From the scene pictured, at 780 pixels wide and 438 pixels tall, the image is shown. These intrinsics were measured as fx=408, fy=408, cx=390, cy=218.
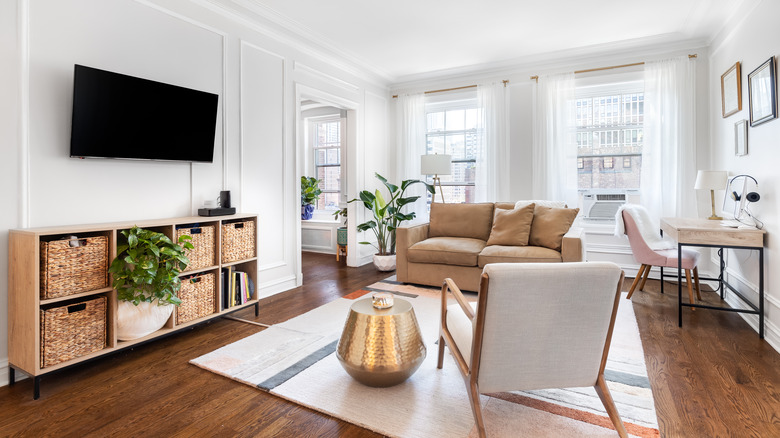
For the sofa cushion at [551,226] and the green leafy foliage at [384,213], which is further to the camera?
the green leafy foliage at [384,213]

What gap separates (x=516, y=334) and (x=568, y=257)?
7.53ft

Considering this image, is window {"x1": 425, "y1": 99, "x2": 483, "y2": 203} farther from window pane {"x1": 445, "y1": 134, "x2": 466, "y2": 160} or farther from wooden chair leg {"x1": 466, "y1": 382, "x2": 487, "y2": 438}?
wooden chair leg {"x1": 466, "y1": 382, "x2": 487, "y2": 438}

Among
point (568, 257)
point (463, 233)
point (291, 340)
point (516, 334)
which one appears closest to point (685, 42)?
point (568, 257)

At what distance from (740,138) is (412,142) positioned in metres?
3.59

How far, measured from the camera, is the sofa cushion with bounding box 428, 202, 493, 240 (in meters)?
4.47

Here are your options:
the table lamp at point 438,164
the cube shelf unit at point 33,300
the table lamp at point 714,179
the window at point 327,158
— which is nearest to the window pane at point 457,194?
the table lamp at point 438,164

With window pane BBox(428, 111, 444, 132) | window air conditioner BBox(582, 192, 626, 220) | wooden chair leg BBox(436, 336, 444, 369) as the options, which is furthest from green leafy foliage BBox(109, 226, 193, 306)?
window air conditioner BBox(582, 192, 626, 220)

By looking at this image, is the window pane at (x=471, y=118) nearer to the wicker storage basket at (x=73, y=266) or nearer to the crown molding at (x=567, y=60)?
the crown molding at (x=567, y=60)

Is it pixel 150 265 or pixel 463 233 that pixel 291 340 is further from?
pixel 463 233

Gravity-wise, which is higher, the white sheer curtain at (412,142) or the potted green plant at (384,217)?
the white sheer curtain at (412,142)

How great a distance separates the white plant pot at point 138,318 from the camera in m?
2.39

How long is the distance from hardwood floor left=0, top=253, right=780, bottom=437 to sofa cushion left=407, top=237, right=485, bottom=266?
1539mm

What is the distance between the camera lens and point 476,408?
1.63 m

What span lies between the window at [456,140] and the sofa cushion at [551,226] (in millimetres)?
1726
